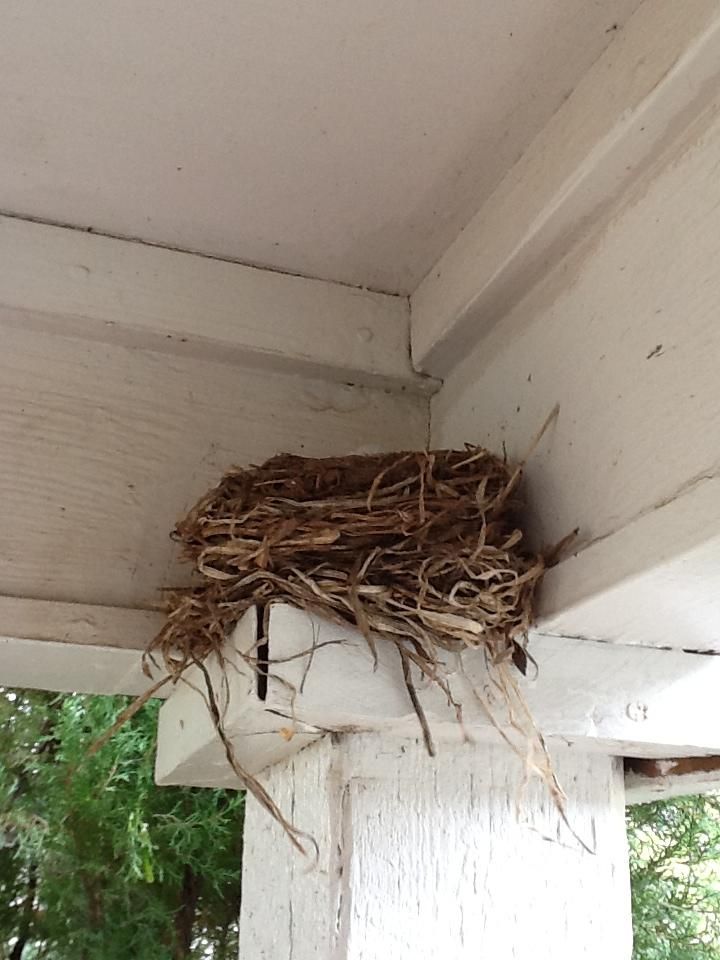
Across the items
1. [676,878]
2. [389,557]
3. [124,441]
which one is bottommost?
[676,878]

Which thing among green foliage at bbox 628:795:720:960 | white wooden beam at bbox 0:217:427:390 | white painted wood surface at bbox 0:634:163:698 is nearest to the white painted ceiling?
white wooden beam at bbox 0:217:427:390

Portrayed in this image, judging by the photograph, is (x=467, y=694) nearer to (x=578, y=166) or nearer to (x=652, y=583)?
(x=652, y=583)

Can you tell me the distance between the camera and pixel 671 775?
2.94ft

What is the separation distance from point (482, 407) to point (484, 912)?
428mm

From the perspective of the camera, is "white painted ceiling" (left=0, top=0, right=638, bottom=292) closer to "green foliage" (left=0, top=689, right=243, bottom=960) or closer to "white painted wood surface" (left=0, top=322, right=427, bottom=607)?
"white painted wood surface" (left=0, top=322, right=427, bottom=607)

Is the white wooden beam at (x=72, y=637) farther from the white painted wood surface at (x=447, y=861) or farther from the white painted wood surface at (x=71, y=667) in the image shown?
the white painted wood surface at (x=447, y=861)

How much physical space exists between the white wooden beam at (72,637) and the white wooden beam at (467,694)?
4.3 inches

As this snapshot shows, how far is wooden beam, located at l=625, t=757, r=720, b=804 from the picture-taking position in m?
0.90

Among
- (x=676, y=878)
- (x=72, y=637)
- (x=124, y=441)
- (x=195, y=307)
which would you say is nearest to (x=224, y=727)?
(x=72, y=637)

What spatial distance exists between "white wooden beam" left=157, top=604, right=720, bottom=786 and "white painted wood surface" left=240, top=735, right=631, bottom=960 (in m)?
0.03

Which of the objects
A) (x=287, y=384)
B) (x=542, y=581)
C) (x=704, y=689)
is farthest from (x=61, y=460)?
(x=704, y=689)

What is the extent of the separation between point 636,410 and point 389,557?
0.20m

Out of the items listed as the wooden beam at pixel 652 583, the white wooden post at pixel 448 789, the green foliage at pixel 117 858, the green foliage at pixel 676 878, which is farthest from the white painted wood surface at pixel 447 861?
the green foliage at pixel 117 858

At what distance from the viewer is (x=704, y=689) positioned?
829 mm
